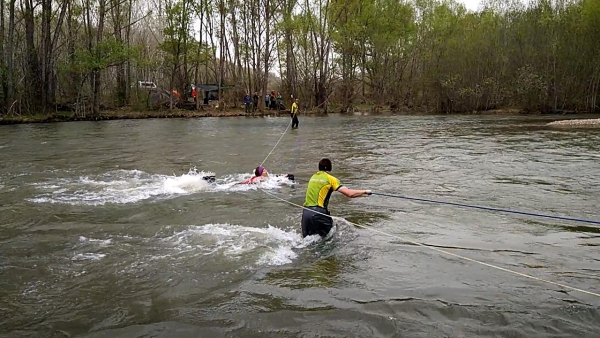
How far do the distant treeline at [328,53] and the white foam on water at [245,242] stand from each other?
32136 mm

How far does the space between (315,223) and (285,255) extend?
797 mm

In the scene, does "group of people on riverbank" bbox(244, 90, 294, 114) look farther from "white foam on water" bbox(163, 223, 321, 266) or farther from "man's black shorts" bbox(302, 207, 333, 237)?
"man's black shorts" bbox(302, 207, 333, 237)

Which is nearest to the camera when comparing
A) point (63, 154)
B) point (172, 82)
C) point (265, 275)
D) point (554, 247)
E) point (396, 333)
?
point (396, 333)

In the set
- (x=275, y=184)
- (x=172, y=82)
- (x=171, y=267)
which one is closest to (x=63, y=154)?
(x=275, y=184)

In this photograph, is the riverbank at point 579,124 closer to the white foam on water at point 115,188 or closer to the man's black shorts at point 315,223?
the white foam on water at point 115,188

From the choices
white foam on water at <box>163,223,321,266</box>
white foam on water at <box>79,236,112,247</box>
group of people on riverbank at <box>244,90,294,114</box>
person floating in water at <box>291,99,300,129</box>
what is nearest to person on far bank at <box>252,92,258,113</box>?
group of people on riverbank at <box>244,90,294,114</box>

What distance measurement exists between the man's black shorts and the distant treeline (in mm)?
33558

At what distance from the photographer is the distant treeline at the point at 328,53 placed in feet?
127

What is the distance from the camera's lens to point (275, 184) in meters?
13.0

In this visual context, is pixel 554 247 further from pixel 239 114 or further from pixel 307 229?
pixel 239 114

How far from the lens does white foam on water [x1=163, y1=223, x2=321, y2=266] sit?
24.6ft

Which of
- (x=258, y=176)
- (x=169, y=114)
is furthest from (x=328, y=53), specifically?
(x=258, y=176)

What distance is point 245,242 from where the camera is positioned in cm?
812

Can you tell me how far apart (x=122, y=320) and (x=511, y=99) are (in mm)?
47106
